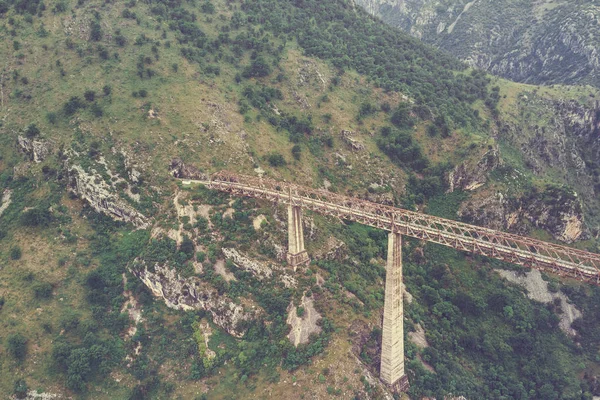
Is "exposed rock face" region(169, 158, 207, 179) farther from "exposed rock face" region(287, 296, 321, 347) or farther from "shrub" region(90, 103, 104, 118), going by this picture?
"exposed rock face" region(287, 296, 321, 347)

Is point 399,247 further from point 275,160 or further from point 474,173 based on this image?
point 474,173

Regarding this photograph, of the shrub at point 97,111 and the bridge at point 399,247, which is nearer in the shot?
the bridge at point 399,247

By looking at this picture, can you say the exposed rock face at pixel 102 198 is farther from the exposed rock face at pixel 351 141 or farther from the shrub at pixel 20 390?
the exposed rock face at pixel 351 141

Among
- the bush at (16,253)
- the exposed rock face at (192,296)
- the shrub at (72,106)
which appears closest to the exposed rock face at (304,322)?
the exposed rock face at (192,296)

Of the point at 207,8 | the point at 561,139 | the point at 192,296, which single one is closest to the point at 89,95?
the point at 192,296

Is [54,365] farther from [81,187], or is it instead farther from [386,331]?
[386,331]
